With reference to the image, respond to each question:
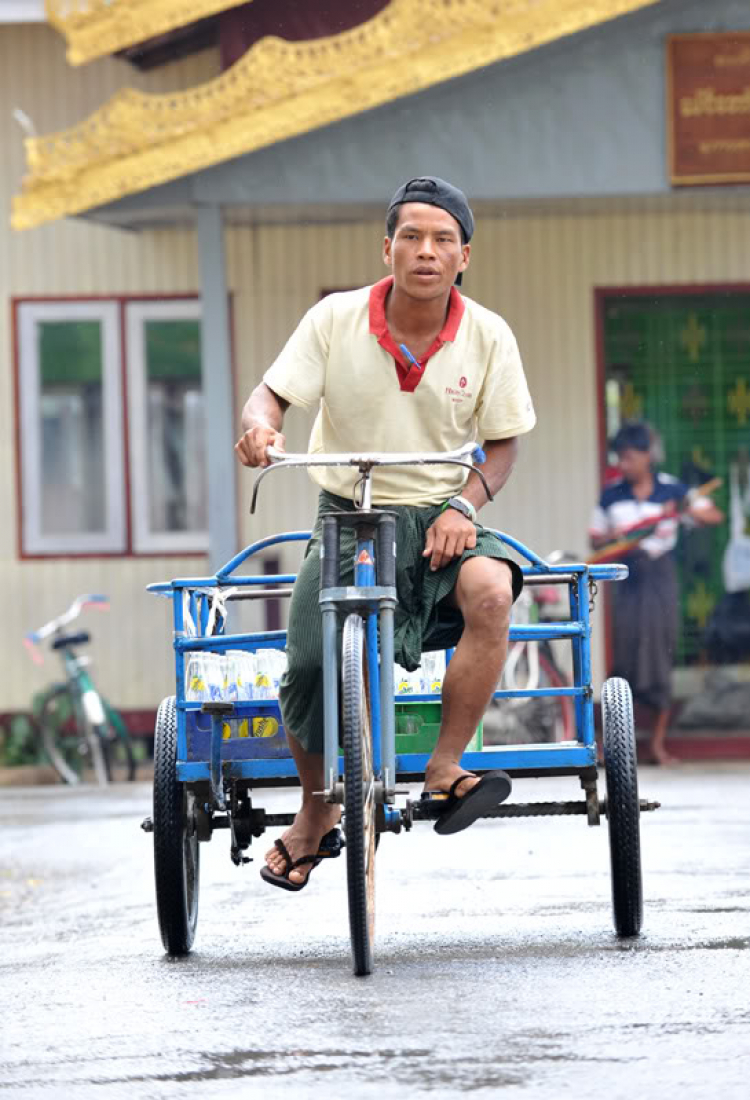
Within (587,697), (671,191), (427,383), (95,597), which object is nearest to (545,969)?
(587,697)

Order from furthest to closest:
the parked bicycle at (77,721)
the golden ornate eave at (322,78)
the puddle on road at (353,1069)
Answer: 1. the parked bicycle at (77,721)
2. the golden ornate eave at (322,78)
3. the puddle on road at (353,1069)

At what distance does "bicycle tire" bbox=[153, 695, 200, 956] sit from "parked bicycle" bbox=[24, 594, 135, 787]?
773cm

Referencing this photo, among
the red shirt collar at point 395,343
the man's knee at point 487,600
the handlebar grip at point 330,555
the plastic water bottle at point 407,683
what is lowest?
the plastic water bottle at point 407,683

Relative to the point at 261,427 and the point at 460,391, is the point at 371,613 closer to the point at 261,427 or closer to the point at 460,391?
the point at 261,427

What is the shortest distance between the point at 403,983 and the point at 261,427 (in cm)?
138

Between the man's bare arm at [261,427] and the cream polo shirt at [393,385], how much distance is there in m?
0.04

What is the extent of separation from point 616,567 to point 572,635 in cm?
26

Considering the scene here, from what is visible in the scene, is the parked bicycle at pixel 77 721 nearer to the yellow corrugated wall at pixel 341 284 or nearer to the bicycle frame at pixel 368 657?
the yellow corrugated wall at pixel 341 284

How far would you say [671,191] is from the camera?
12602 mm

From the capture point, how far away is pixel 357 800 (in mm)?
5039

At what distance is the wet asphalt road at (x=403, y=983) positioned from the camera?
414 cm

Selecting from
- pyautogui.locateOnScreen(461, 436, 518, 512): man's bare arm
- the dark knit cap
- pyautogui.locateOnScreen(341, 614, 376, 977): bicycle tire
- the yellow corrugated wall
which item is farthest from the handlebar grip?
the yellow corrugated wall

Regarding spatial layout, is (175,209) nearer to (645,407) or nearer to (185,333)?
(185,333)

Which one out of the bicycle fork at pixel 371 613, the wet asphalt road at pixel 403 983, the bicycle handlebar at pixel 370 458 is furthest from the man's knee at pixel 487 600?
the wet asphalt road at pixel 403 983
